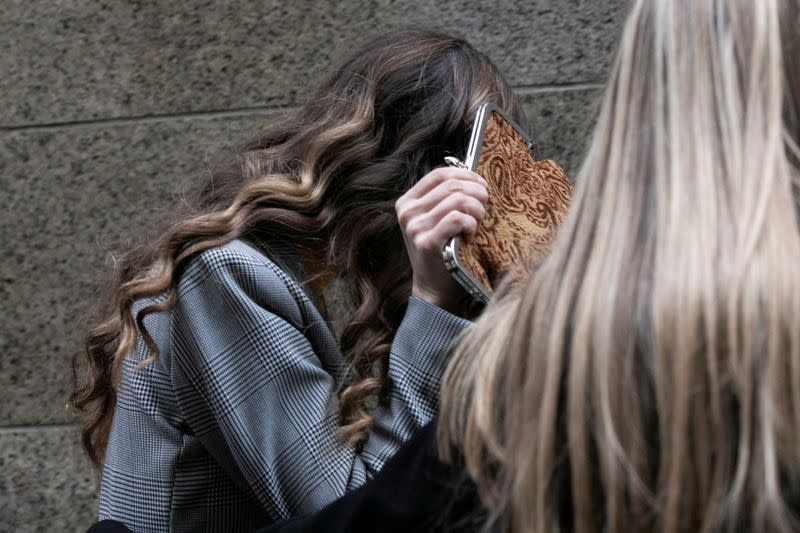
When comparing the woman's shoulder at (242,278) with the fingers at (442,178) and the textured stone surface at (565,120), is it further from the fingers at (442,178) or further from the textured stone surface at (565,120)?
the textured stone surface at (565,120)

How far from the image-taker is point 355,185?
8.40ft

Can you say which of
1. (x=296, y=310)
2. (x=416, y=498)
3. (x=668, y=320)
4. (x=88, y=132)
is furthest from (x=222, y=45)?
(x=668, y=320)

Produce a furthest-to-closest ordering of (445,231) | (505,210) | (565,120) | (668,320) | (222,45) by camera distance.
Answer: (222,45) < (565,120) < (505,210) < (445,231) < (668,320)

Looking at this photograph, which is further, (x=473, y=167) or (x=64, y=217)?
(x=64, y=217)

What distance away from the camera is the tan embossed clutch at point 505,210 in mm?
2131

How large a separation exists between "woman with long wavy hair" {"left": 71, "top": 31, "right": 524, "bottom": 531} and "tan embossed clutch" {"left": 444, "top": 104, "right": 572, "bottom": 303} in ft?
0.19

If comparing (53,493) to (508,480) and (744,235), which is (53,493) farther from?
(744,235)

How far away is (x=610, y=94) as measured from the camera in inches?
58.1

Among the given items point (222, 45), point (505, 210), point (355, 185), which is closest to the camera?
point (505, 210)

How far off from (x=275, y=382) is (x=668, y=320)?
1.12 metres

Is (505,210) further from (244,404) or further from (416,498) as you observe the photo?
(416,498)

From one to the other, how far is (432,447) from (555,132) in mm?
2256

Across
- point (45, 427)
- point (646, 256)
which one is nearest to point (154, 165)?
point (45, 427)

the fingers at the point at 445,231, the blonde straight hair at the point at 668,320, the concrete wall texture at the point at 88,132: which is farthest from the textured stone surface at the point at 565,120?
the blonde straight hair at the point at 668,320
